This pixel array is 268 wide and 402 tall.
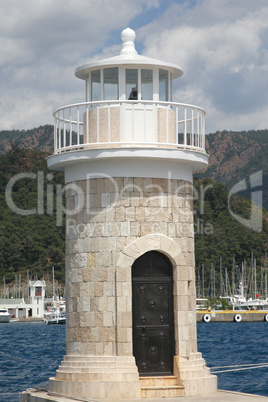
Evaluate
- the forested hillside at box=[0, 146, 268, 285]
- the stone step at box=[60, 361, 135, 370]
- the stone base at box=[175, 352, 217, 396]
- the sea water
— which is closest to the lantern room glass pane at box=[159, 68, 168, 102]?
the stone base at box=[175, 352, 217, 396]

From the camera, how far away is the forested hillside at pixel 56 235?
128 m

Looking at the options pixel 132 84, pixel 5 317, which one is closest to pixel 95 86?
pixel 132 84

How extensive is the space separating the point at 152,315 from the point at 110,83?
4287 millimetres

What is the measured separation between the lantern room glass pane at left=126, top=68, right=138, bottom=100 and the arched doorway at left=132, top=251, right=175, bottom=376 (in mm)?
2877

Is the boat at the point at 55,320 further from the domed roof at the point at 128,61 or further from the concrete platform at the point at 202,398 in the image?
the domed roof at the point at 128,61

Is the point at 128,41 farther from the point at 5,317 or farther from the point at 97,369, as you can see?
the point at 5,317

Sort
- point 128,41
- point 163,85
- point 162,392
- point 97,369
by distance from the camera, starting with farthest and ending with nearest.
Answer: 1. point 128,41
2. point 163,85
3. point 162,392
4. point 97,369

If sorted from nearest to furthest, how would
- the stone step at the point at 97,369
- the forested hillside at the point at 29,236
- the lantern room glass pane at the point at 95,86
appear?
1. the stone step at the point at 97,369
2. the lantern room glass pane at the point at 95,86
3. the forested hillside at the point at 29,236

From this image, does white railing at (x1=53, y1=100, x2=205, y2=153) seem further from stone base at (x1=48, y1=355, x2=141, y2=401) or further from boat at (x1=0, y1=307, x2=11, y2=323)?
boat at (x1=0, y1=307, x2=11, y2=323)

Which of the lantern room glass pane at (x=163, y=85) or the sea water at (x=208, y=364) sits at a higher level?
the lantern room glass pane at (x=163, y=85)

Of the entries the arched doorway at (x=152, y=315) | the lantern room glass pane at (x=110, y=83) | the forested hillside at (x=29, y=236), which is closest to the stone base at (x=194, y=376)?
the arched doorway at (x=152, y=315)

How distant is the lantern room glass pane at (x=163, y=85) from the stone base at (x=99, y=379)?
477 centimetres

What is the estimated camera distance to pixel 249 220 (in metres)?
141

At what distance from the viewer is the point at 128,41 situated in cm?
1335
